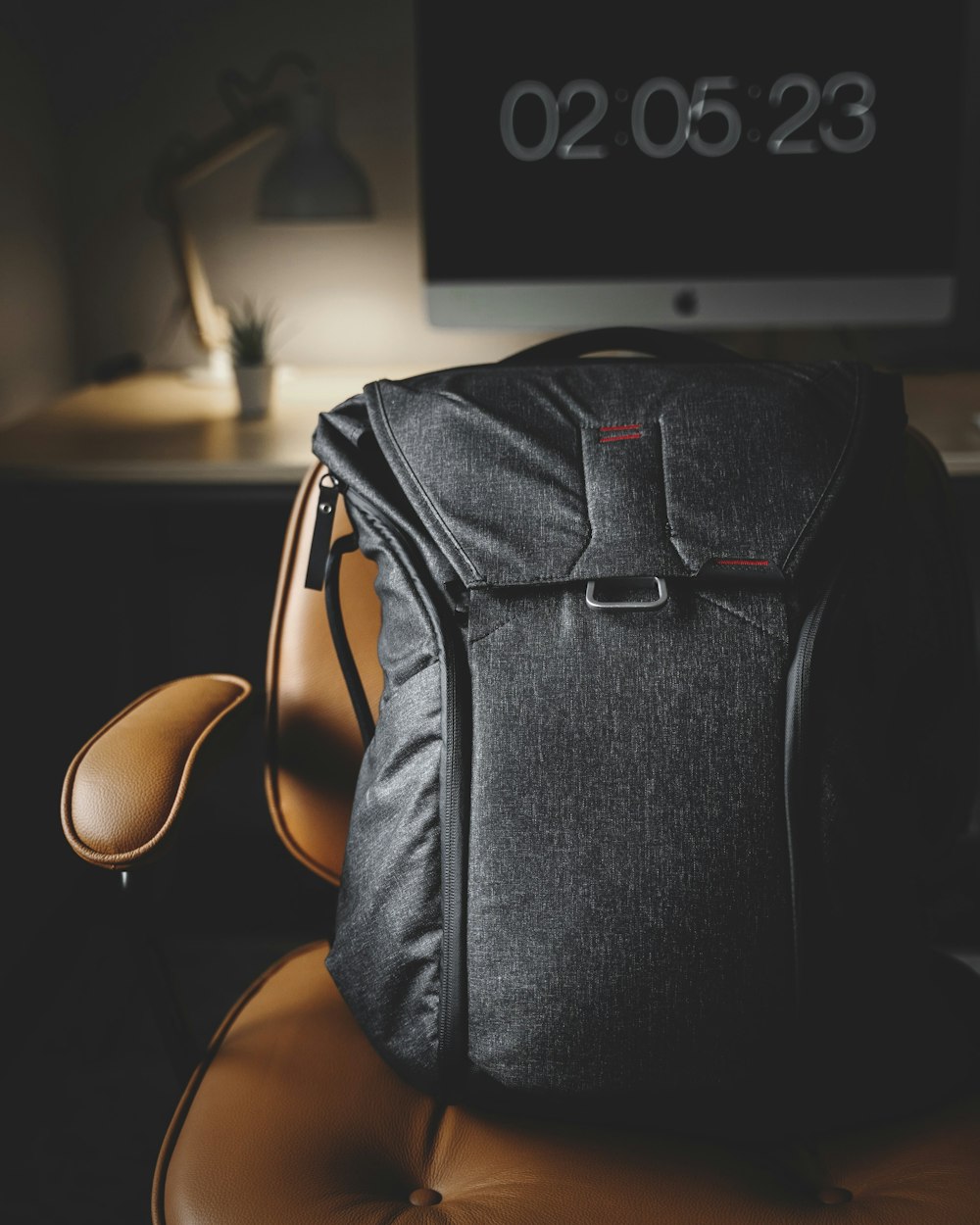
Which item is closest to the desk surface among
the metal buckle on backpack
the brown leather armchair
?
the brown leather armchair

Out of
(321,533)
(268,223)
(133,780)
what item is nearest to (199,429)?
(268,223)

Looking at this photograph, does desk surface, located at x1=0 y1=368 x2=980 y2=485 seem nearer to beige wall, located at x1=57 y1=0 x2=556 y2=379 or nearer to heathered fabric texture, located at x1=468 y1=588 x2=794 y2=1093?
beige wall, located at x1=57 y1=0 x2=556 y2=379

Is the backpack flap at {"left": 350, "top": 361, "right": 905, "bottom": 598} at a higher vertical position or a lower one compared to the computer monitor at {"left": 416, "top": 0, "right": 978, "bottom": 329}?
lower

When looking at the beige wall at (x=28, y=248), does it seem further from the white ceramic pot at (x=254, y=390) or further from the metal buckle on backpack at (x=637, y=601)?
the metal buckle on backpack at (x=637, y=601)

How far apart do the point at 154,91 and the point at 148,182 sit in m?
0.12

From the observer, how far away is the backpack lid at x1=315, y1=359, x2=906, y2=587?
2.37 ft

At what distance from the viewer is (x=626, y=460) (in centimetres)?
76

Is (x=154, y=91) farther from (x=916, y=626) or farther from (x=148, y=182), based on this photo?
(x=916, y=626)

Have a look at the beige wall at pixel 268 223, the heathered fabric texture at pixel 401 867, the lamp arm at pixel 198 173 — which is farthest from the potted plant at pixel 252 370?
the heathered fabric texture at pixel 401 867

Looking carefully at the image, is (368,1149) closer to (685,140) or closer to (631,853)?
(631,853)

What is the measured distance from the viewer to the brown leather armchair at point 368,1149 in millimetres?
639

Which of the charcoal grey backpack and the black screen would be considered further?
the black screen

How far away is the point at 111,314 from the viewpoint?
169 cm

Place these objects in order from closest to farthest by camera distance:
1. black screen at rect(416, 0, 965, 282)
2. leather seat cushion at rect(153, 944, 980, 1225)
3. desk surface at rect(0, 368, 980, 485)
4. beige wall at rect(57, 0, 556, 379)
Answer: leather seat cushion at rect(153, 944, 980, 1225) → desk surface at rect(0, 368, 980, 485) → black screen at rect(416, 0, 965, 282) → beige wall at rect(57, 0, 556, 379)
